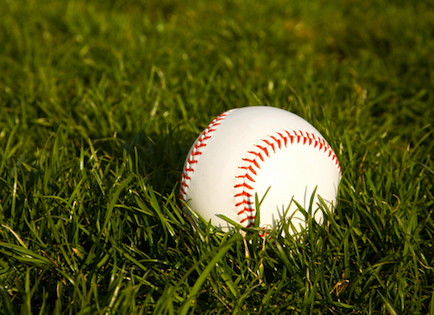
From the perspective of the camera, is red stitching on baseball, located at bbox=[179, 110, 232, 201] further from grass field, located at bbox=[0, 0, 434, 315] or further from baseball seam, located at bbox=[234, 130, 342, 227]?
baseball seam, located at bbox=[234, 130, 342, 227]

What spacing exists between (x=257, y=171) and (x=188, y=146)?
3.29 ft

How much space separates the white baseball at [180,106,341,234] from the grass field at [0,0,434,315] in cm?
13

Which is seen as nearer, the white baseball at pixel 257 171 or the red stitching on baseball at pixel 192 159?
the white baseball at pixel 257 171

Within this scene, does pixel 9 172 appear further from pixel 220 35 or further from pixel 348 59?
pixel 348 59

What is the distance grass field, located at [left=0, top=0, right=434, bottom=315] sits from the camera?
1.75 metres

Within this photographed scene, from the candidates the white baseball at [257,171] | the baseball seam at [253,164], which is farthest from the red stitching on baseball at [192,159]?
the baseball seam at [253,164]

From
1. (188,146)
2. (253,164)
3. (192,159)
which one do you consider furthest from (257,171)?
(188,146)

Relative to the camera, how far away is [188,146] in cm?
270

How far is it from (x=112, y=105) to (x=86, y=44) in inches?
47.7

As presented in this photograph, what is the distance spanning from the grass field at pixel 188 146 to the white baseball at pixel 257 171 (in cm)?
13

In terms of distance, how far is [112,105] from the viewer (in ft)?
10.8

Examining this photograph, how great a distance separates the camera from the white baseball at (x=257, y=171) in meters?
1.80

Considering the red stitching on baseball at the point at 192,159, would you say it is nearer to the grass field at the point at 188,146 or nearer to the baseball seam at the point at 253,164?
the grass field at the point at 188,146

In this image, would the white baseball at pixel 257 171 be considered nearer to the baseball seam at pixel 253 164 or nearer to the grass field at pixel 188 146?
the baseball seam at pixel 253 164
